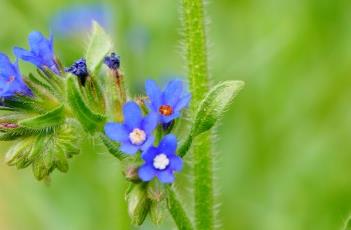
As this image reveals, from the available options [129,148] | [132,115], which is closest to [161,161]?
[129,148]

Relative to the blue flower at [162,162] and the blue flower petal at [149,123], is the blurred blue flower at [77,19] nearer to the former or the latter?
the blue flower petal at [149,123]

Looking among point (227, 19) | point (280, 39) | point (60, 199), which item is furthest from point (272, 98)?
point (60, 199)

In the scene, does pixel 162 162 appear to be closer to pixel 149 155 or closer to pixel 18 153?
pixel 149 155

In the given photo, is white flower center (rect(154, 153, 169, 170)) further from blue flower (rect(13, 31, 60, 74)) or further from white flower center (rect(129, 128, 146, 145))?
blue flower (rect(13, 31, 60, 74))

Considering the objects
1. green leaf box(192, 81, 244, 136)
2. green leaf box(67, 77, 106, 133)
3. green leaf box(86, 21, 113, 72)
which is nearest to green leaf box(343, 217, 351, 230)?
green leaf box(192, 81, 244, 136)

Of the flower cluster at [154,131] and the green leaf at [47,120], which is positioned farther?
the green leaf at [47,120]

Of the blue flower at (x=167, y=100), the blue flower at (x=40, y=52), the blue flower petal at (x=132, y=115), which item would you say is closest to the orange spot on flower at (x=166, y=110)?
the blue flower at (x=167, y=100)
